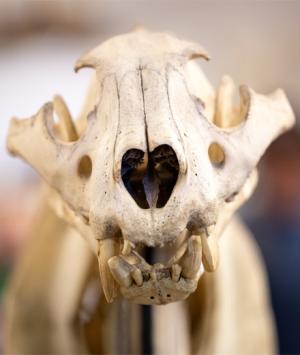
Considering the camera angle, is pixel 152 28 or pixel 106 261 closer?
pixel 106 261

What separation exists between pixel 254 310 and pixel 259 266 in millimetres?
59

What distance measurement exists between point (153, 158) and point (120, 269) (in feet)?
0.21

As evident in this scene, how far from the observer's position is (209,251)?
407mm

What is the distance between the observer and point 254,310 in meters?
0.71

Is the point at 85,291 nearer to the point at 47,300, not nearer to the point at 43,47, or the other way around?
the point at 47,300

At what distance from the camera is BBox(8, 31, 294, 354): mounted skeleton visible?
1.27 ft

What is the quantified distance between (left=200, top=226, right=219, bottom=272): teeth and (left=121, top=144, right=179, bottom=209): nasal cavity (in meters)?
0.03

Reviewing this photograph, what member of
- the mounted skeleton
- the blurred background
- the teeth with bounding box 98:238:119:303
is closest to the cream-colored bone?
the mounted skeleton

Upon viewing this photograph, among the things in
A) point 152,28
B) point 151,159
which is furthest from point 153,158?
point 152,28

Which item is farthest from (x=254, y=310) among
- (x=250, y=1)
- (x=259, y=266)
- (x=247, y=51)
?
(x=250, y=1)

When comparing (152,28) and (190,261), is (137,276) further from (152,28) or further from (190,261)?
(152,28)

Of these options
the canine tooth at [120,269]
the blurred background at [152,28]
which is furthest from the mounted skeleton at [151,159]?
the blurred background at [152,28]

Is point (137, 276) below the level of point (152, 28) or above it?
below

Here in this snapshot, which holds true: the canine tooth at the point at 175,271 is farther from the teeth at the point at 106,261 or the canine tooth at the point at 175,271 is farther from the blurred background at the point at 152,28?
the blurred background at the point at 152,28
